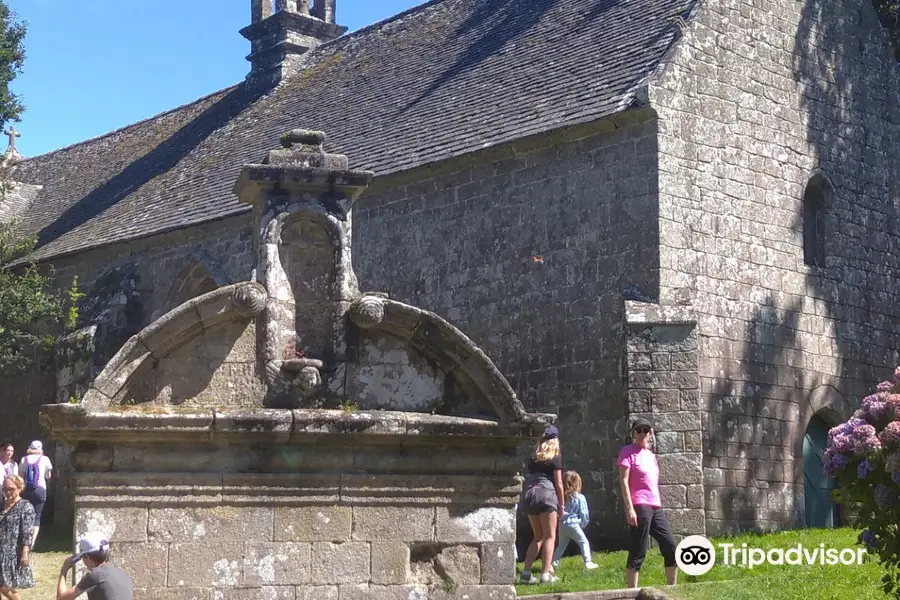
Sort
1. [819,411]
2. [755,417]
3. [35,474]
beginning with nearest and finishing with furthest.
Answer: [755,417] < [35,474] < [819,411]

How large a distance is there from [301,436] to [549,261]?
9010mm

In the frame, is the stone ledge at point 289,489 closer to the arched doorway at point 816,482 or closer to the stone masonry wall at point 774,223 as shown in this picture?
the stone masonry wall at point 774,223

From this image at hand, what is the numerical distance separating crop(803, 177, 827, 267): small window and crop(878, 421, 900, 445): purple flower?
30.5ft

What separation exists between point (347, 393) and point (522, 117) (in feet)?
31.0

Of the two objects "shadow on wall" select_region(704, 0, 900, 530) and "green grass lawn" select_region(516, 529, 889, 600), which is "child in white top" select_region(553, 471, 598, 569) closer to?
"green grass lawn" select_region(516, 529, 889, 600)

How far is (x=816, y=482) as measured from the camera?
1705cm

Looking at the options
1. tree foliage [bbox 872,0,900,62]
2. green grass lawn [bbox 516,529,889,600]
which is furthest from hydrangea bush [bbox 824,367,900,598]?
tree foliage [bbox 872,0,900,62]

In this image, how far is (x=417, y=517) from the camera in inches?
320

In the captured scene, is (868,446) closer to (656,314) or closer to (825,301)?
(656,314)

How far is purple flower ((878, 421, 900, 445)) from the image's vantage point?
8.36m

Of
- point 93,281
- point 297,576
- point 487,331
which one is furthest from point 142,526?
point 93,281

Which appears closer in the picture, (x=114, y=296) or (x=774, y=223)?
(x=774, y=223)

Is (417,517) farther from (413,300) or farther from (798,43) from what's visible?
(798,43)


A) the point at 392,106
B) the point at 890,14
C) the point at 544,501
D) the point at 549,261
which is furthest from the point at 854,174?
the point at 544,501
